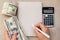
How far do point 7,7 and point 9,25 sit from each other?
0.10m

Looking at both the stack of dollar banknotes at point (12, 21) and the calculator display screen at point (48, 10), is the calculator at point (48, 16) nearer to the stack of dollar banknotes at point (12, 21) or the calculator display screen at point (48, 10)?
the calculator display screen at point (48, 10)

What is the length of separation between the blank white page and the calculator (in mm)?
24

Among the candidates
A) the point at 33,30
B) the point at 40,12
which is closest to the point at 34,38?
the point at 33,30

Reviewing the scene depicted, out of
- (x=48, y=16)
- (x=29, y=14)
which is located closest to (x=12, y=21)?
(x=29, y=14)

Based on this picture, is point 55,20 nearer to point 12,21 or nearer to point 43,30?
point 43,30

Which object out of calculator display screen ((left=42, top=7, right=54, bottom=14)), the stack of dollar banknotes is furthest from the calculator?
the stack of dollar banknotes

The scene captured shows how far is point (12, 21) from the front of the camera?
0.92 m

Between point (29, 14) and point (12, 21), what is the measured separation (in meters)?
0.11

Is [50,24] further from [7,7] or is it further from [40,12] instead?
[7,7]

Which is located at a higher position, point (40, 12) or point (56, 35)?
point (40, 12)

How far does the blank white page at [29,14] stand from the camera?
936 millimetres

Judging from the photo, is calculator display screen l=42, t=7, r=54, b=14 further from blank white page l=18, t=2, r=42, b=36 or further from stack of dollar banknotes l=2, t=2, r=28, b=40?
stack of dollar banknotes l=2, t=2, r=28, b=40

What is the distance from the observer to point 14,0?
0.94 meters

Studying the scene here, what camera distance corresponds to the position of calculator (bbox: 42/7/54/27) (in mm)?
934
